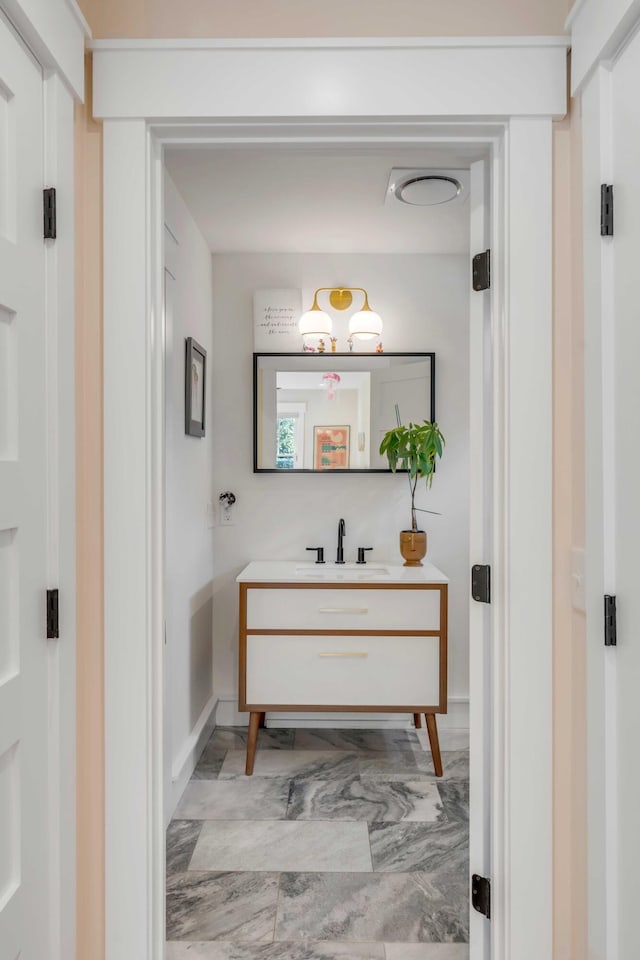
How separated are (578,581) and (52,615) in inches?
39.1

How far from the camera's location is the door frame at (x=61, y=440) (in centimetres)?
118

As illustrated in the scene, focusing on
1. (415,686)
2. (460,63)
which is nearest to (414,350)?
(415,686)

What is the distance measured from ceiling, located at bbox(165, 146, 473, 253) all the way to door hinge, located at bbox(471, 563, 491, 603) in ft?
4.00

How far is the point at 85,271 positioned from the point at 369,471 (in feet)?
6.83

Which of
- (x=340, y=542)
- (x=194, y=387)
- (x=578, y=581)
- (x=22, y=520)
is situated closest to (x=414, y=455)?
(x=340, y=542)

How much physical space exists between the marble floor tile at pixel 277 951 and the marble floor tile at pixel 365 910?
1.2 inches

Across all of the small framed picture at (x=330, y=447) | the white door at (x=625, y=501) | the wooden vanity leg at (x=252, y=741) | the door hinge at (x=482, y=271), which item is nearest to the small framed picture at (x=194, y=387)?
the small framed picture at (x=330, y=447)

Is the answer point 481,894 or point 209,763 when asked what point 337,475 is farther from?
point 481,894

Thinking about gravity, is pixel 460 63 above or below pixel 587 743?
above

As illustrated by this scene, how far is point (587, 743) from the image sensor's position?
4.06ft

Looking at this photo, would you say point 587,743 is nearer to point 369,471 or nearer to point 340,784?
point 340,784

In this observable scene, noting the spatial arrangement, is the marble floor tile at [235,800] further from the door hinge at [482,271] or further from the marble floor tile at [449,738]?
the door hinge at [482,271]

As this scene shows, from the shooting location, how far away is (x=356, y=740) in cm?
314

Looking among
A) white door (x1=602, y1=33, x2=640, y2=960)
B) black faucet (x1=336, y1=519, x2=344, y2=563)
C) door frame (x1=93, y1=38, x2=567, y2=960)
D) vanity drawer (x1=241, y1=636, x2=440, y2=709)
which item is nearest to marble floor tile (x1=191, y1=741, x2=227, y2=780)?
vanity drawer (x1=241, y1=636, x2=440, y2=709)
